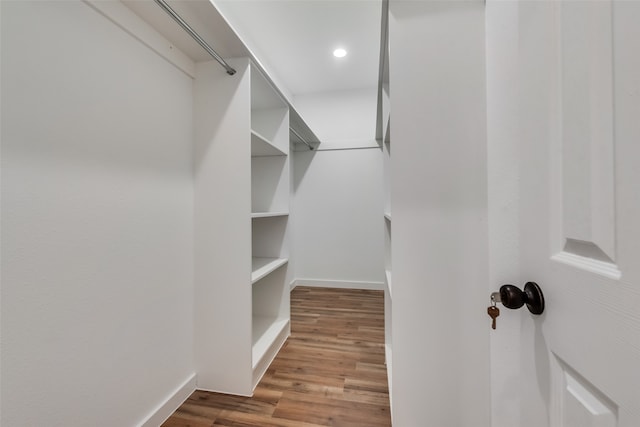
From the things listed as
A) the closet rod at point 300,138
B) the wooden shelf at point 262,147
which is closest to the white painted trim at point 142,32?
the wooden shelf at point 262,147

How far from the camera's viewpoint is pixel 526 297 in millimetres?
558

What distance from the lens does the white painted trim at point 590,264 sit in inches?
14.9

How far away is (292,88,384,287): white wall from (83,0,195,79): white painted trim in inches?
86.6

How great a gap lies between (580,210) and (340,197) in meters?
3.06

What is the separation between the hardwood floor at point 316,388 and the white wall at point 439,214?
1.48 feet

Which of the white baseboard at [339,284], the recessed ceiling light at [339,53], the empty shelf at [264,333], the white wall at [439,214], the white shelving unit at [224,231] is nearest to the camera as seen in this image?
the white wall at [439,214]

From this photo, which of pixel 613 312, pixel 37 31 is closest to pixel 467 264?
pixel 613 312

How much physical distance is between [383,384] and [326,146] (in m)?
2.83

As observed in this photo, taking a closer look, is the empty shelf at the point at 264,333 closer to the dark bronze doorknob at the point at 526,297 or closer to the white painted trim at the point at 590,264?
the dark bronze doorknob at the point at 526,297

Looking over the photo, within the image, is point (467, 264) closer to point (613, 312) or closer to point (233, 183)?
point (613, 312)

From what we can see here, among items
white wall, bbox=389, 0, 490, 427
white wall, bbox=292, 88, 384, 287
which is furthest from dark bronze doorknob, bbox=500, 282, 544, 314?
white wall, bbox=292, 88, 384, 287

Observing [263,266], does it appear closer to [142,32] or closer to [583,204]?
[142,32]

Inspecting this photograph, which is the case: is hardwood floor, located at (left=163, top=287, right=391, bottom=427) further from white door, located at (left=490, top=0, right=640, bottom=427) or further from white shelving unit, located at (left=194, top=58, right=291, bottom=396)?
white door, located at (left=490, top=0, right=640, bottom=427)

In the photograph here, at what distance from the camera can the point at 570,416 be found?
1.51 feet
